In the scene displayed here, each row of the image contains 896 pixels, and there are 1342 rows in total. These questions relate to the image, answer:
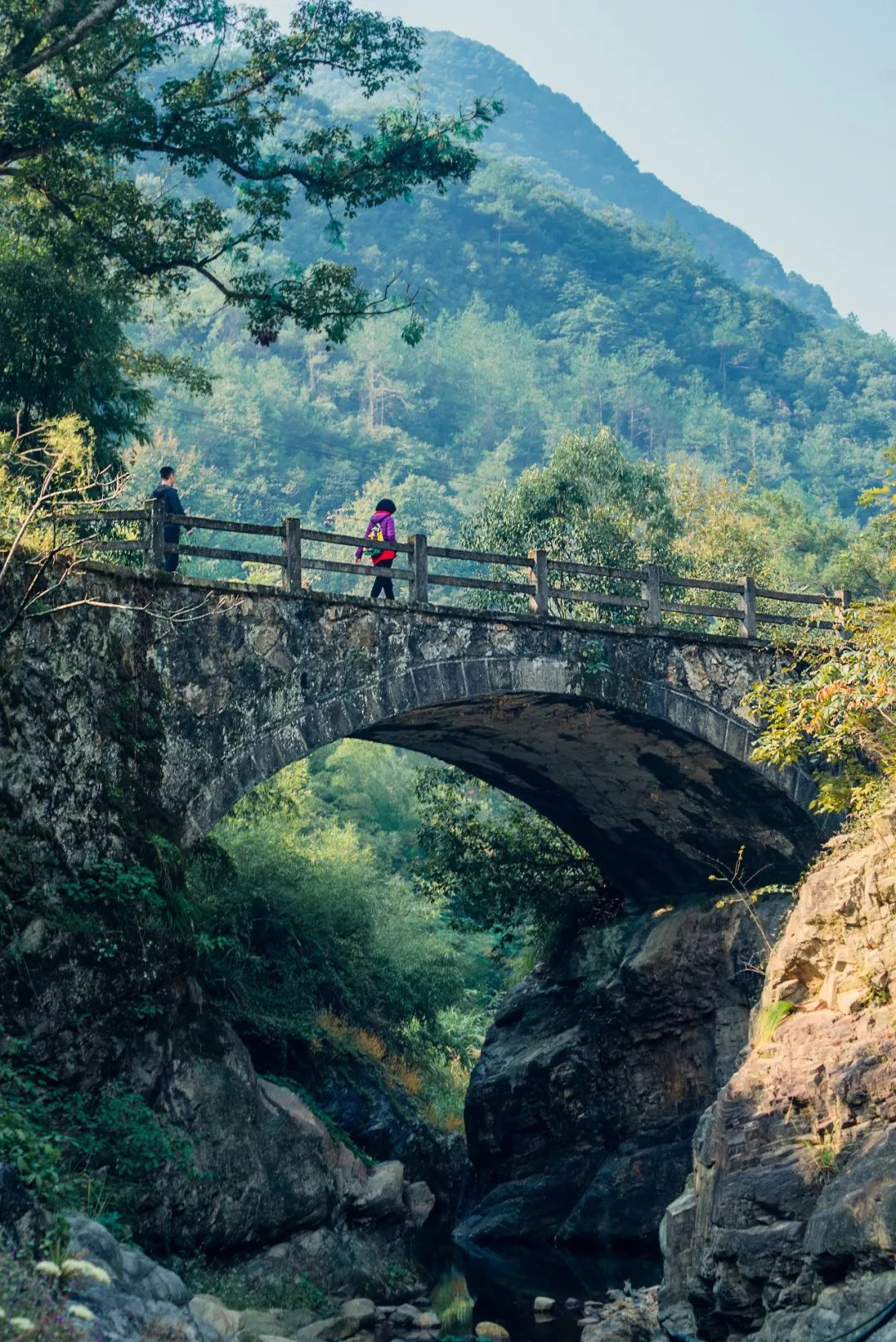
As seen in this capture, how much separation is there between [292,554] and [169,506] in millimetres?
1627

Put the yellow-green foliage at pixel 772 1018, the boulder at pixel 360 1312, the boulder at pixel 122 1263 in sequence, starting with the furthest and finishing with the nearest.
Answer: the boulder at pixel 360 1312, the yellow-green foliage at pixel 772 1018, the boulder at pixel 122 1263

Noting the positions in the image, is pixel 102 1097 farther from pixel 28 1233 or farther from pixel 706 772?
pixel 706 772

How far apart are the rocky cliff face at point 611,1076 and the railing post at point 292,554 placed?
10.1 m

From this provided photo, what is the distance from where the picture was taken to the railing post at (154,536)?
17.3 m

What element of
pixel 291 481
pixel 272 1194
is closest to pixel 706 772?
pixel 272 1194

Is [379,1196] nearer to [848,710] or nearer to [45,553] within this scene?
[848,710]

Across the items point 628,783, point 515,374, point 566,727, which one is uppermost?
point 515,374

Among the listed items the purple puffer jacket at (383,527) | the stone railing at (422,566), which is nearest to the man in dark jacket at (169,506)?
the stone railing at (422,566)

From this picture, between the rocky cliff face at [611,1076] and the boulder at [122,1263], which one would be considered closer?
the boulder at [122,1263]

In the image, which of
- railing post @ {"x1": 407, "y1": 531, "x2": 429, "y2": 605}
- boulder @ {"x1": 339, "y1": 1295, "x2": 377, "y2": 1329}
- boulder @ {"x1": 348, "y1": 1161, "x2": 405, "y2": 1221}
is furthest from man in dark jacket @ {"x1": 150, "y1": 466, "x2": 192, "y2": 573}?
boulder @ {"x1": 339, "y1": 1295, "x2": 377, "y2": 1329}

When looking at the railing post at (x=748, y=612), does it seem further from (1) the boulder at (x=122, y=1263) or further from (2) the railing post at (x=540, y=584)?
(1) the boulder at (x=122, y=1263)

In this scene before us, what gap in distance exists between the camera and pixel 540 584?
67.6 ft

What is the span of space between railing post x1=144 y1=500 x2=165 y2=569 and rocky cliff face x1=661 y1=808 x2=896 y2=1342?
825 centimetres

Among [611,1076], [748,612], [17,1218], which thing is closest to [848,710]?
[748,612]
